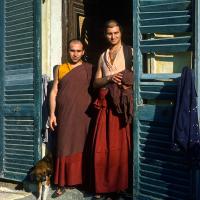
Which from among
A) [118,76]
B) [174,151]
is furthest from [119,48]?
[174,151]

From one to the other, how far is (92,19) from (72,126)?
210 centimetres

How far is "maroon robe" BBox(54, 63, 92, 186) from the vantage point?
16.8 feet

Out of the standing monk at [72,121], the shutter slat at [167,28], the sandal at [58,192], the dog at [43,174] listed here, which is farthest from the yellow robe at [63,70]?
the sandal at [58,192]

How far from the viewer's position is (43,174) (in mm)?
4996

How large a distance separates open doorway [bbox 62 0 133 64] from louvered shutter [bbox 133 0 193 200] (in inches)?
68.9

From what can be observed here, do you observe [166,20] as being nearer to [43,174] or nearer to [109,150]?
[109,150]

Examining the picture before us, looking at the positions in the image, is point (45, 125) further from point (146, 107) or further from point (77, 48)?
point (146, 107)

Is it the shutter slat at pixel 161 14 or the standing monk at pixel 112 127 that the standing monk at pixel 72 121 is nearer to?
the standing monk at pixel 112 127

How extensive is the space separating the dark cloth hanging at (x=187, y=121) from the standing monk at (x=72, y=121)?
163 centimetres

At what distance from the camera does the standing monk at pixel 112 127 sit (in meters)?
4.69

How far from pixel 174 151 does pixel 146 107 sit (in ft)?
1.90

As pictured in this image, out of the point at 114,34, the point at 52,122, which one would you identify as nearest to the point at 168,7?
the point at 114,34

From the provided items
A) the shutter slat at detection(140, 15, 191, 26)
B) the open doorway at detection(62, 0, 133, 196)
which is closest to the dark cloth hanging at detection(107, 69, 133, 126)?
the shutter slat at detection(140, 15, 191, 26)

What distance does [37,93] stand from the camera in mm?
5461
